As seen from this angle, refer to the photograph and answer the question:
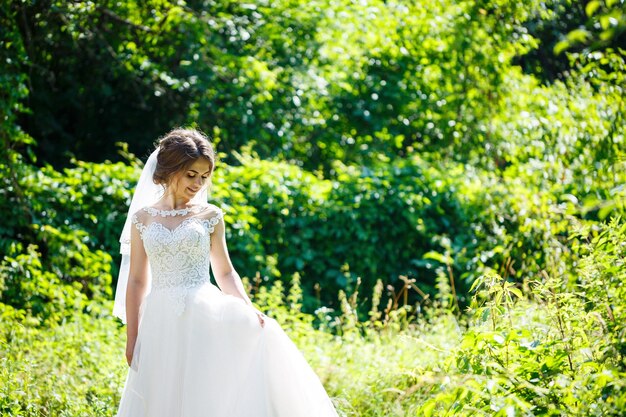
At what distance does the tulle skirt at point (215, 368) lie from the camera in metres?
3.53

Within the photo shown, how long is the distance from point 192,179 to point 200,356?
829 millimetres

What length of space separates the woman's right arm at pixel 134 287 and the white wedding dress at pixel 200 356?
0.04 m

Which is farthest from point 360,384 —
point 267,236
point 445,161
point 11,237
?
point 445,161

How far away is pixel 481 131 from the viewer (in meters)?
9.24

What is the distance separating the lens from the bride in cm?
354

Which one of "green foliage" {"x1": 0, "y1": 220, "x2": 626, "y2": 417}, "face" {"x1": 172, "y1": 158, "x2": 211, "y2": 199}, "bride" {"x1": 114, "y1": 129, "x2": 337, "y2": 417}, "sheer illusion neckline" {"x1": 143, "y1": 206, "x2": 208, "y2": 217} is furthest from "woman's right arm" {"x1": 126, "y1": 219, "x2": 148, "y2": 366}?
"green foliage" {"x1": 0, "y1": 220, "x2": 626, "y2": 417}

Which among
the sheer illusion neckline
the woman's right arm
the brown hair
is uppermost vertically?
the brown hair

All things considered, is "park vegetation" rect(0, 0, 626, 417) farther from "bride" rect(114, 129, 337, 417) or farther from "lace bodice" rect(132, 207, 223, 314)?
"lace bodice" rect(132, 207, 223, 314)

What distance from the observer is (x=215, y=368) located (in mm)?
3572

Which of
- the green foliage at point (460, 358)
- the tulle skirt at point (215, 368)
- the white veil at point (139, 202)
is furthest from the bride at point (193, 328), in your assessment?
the green foliage at point (460, 358)

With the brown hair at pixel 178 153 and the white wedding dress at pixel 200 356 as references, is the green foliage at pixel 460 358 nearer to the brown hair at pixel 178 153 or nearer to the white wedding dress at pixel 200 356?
the white wedding dress at pixel 200 356

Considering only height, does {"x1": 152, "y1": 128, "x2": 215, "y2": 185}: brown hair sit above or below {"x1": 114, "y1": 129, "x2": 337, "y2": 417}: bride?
above

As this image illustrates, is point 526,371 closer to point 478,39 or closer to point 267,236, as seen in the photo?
point 267,236

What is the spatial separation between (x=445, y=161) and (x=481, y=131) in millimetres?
557
